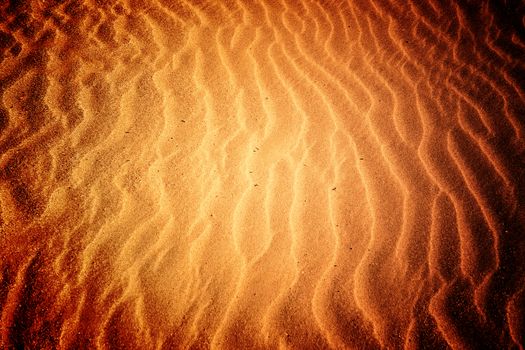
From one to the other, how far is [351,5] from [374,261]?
11.6 feet

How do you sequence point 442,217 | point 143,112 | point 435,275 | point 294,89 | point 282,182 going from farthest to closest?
1. point 294,89
2. point 143,112
3. point 282,182
4. point 442,217
5. point 435,275

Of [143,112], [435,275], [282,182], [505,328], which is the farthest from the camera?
[143,112]

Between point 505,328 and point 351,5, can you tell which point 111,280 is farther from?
point 351,5

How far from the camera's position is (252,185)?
253 centimetres

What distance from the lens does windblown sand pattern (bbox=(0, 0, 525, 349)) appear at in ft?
6.63

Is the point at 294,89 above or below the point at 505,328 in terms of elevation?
above

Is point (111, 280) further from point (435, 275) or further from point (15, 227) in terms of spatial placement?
point (435, 275)

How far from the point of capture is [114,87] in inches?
117

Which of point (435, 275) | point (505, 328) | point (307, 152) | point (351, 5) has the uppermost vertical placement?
point (351, 5)

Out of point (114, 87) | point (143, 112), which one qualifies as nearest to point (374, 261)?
point (143, 112)

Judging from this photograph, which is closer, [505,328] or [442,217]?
[505,328]

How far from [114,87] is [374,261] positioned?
9.23ft

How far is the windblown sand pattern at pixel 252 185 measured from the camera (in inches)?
79.5

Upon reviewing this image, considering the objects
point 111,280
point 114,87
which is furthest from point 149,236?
point 114,87
